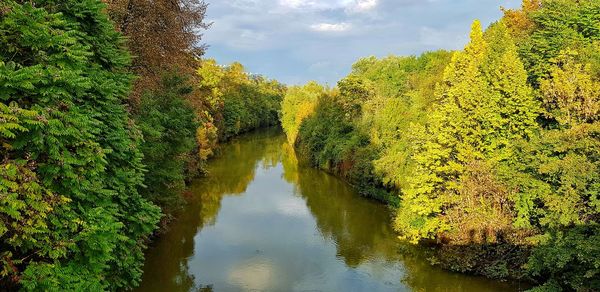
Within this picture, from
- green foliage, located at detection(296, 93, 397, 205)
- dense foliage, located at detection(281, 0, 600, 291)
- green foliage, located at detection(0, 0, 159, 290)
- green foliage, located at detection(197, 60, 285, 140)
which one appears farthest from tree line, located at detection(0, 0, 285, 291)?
green foliage, located at detection(197, 60, 285, 140)

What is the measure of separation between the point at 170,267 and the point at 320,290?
7.19 m

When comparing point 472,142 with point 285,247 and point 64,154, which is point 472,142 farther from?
point 64,154

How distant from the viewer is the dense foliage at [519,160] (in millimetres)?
16875

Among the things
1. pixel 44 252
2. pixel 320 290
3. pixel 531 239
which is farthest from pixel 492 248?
pixel 44 252

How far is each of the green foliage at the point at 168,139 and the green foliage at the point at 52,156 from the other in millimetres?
6819

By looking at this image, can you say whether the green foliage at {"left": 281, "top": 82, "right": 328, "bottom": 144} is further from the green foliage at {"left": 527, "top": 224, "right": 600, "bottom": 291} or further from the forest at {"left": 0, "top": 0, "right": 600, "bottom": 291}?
the green foliage at {"left": 527, "top": 224, "right": 600, "bottom": 291}

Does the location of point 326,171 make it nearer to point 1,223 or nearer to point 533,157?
point 533,157

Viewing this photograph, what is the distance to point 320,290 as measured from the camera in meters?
19.8

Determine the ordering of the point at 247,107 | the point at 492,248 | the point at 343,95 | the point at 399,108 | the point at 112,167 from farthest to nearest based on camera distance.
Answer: the point at 247,107
the point at 343,95
the point at 399,108
the point at 492,248
the point at 112,167

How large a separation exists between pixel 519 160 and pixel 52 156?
18.5 m

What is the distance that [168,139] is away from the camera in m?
21.4

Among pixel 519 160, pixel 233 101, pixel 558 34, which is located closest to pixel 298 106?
pixel 233 101

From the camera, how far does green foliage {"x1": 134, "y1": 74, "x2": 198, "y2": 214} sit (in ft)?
61.4

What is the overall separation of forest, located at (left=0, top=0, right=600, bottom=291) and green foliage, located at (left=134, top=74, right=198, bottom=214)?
8 cm
